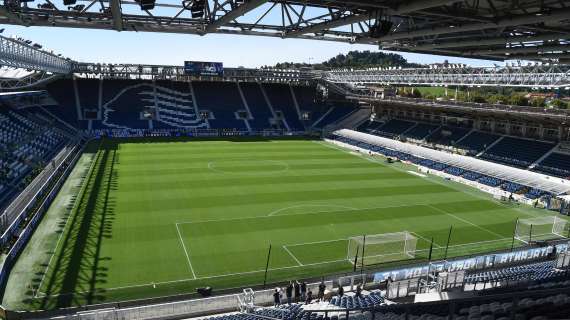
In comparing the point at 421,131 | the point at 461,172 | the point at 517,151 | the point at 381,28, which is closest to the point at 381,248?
the point at 381,28

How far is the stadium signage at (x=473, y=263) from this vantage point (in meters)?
19.2

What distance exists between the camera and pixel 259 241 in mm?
23047

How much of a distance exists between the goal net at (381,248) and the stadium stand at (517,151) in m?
25.3

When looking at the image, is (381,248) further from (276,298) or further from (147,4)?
(147,4)

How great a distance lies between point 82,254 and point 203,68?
47.1 meters

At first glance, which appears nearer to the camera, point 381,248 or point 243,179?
point 381,248

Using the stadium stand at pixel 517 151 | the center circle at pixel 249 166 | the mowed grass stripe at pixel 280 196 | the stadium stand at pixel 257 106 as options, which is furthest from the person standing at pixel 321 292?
the stadium stand at pixel 257 106

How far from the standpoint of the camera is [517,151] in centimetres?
4378

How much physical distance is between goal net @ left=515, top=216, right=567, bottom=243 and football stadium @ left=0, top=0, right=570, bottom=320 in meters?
0.18

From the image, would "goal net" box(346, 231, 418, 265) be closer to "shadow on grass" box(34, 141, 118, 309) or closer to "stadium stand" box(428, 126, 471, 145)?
"shadow on grass" box(34, 141, 118, 309)

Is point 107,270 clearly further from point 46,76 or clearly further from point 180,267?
point 46,76

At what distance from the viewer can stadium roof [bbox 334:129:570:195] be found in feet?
116

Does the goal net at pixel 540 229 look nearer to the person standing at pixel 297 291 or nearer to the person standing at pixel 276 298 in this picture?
the person standing at pixel 297 291

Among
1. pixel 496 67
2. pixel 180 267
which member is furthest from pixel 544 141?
pixel 180 267
